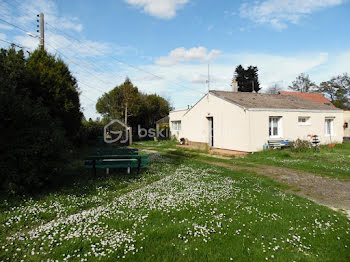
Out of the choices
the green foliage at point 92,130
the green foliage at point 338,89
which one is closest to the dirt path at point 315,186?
the green foliage at point 92,130

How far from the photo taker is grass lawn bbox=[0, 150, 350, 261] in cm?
387

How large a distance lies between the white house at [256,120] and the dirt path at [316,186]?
6.51 meters

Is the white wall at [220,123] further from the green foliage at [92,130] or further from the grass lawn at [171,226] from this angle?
the green foliage at [92,130]

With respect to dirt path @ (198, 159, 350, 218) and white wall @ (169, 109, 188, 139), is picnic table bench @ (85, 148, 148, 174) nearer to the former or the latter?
dirt path @ (198, 159, 350, 218)

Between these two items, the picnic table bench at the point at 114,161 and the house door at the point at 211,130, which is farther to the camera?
the house door at the point at 211,130

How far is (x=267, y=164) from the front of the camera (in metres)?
13.0

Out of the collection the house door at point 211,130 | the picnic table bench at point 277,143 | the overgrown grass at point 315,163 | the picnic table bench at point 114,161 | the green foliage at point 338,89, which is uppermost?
the green foliage at point 338,89

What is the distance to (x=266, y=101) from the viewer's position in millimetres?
20203

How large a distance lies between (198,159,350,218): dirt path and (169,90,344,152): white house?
6.51 m

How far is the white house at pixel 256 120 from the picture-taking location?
1759 centimetres

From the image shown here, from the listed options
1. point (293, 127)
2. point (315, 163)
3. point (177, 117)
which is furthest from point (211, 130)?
point (315, 163)

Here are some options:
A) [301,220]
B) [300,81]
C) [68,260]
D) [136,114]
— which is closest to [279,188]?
[301,220]

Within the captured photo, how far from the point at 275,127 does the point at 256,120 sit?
2.40 meters

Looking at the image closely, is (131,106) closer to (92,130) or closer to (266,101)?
(92,130)
